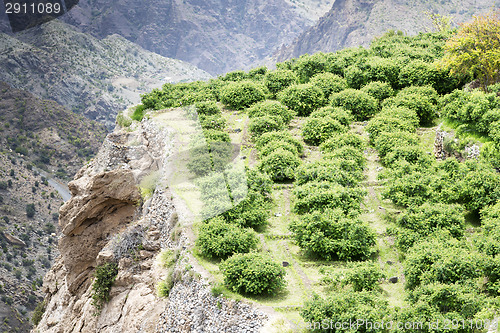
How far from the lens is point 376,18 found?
520 ft

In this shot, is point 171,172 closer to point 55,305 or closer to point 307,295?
point 307,295

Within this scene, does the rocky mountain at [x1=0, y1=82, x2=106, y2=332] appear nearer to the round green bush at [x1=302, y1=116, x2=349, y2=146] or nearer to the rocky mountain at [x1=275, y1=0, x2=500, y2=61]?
the round green bush at [x1=302, y1=116, x2=349, y2=146]

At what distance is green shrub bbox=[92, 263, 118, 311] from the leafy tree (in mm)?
18187

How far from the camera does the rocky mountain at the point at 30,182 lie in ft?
240

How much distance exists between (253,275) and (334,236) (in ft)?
11.2

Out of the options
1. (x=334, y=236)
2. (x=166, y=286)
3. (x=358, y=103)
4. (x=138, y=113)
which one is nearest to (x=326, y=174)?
(x=334, y=236)

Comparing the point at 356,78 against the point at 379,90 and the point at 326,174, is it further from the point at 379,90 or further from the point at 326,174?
the point at 326,174

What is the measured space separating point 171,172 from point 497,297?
43.6 ft

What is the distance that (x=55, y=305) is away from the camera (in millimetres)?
29250

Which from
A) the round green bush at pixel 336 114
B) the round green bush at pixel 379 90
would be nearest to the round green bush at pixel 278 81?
the round green bush at pixel 379 90

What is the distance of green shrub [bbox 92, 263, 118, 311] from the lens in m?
20.6

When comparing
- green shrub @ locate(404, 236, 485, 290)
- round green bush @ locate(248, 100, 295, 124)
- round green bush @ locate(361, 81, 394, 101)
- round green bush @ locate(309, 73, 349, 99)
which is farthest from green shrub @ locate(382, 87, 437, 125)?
green shrub @ locate(404, 236, 485, 290)

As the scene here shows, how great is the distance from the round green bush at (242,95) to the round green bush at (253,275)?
16923mm

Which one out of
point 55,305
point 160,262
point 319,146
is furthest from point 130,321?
point 55,305
